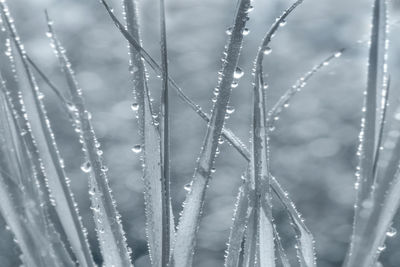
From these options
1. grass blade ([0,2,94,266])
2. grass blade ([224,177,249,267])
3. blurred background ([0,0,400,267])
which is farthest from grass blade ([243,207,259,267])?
blurred background ([0,0,400,267])

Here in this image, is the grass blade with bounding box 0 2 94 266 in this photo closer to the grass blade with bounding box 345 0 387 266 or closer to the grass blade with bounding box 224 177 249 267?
the grass blade with bounding box 224 177 249 267

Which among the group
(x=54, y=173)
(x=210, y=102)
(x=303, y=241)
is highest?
(x=210, y=102)

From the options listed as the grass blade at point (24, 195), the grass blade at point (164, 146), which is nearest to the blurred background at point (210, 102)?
the grass blade at point (24, 195)

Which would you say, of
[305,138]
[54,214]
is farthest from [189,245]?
[305,138]

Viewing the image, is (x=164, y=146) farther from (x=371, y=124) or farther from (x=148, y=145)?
(x=371, y=124)

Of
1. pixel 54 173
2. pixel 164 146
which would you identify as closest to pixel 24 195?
pixel 54 173

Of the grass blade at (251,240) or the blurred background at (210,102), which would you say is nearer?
the grass blade at (251,240)

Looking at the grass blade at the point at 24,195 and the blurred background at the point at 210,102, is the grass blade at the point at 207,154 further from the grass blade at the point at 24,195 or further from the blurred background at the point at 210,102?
the blurred background at the point at 210,102
